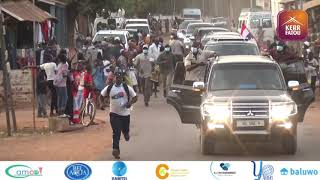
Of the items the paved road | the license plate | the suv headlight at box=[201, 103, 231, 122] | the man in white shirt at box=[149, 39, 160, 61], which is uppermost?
the man in white shirt at box=[149, 39, 160, 61]

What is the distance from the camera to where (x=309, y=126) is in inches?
667

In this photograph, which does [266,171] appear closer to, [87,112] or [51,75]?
[87,112]

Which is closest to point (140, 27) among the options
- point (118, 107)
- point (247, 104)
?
point (118, 107)

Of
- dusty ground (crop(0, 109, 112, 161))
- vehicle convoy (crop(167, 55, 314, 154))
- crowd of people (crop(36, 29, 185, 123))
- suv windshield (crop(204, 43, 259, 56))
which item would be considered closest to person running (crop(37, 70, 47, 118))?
crowd of people (crop(36, 29, 185, 123))

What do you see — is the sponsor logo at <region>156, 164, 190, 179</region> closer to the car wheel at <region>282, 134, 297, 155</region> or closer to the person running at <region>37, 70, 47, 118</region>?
the car wheel at <region>282, 134, 297, 155</region>

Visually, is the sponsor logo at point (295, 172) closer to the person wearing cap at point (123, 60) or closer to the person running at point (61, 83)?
the person running at point (61, 83)

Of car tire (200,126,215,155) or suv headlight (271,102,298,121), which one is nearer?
suv headlight (271,102,298,121)

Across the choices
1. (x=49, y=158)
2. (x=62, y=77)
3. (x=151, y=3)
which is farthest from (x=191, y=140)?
(x=151, y=3)

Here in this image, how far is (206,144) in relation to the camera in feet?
41.6

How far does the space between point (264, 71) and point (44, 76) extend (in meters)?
7.36

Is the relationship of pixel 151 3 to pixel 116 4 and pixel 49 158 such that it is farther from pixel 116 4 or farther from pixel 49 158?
pixel 49 158

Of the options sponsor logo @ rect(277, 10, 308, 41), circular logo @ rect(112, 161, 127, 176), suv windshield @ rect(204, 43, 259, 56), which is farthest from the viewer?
sponsor logo @ rect(277, 10, 308, 41)

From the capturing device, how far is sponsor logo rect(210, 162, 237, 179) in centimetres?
815

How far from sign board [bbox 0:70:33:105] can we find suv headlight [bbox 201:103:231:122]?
32.7ft
